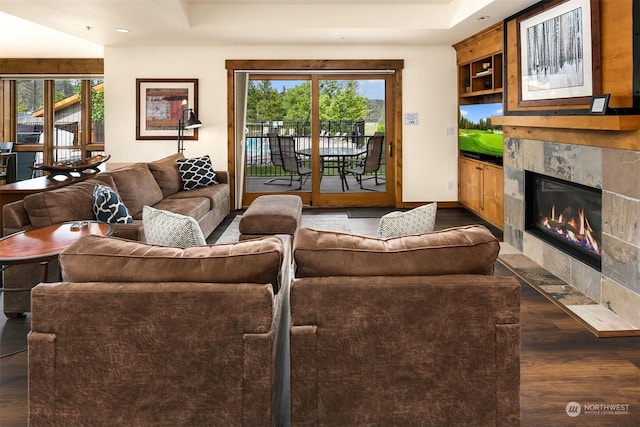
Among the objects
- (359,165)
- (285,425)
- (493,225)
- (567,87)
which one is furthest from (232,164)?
(285,425)

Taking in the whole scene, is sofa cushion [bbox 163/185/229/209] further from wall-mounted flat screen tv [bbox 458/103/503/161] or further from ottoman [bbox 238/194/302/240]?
wall-mounted flat screen tv [bbox 458/103/503/161]

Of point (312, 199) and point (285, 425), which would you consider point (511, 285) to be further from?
point (312, 199)

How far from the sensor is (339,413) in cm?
176

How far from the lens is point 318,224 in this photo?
657 cm

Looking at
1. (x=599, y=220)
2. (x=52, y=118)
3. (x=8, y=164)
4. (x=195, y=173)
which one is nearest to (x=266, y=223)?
(x=195, y=173)

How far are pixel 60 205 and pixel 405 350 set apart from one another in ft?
9.07

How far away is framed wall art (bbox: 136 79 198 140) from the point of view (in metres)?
7.56

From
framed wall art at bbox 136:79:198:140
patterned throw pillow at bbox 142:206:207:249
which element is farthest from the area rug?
patterned throw pillow at bbox 142:206:207:249

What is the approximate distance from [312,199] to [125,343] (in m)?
6.40

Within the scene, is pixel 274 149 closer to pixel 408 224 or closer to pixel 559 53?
pixel 559 53

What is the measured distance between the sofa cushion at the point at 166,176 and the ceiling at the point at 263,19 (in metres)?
1.65

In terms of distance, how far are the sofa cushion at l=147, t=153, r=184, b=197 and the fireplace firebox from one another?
13.1 feet

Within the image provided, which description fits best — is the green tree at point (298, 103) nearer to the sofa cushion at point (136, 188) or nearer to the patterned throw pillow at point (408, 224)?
the sofa cushion at point (136, 188)

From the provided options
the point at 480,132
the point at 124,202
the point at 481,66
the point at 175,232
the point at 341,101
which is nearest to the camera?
the point at 175,232
